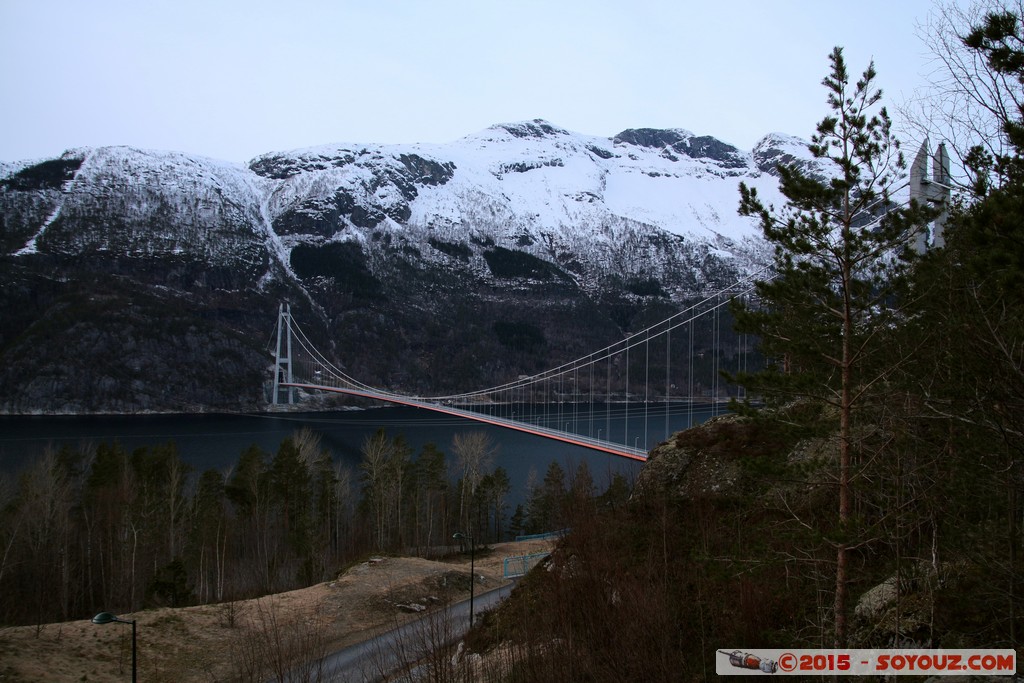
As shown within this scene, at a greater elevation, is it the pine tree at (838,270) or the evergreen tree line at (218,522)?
the pine tree at (838,270)

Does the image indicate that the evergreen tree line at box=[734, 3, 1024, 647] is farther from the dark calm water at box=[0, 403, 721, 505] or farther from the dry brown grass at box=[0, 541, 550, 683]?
the dark calm water at box=[0, 403, 721, 505]

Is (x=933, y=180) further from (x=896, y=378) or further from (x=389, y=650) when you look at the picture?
(x=389, y=650)

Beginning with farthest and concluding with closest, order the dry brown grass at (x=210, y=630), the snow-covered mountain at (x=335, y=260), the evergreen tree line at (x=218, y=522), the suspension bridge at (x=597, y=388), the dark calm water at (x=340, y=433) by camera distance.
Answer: the snow-covered mountain at (x=335, y=260) → the suspension bridge at (x=597, y=388) → the dark calm water at (x=340, y=433) → the evergreen tree line at (x=218, y=522) → the dry brown grass at (x=210, y=630)

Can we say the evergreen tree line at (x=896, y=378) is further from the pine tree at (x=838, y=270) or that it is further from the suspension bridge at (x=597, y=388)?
the suspension bridge at (x=597, y=388)

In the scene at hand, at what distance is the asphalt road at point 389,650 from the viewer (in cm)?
1021

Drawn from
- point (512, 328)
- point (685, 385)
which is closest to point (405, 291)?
point (512, 328)

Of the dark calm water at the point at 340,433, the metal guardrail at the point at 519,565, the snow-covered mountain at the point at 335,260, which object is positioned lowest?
the metal guardrail at the point at 519,565

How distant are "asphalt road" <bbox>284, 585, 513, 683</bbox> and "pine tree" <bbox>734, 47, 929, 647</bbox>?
19.2 feet

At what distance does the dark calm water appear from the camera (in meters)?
37.2

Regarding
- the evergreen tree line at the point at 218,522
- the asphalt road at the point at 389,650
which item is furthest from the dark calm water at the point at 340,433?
the asphalt road at the point at 389,650

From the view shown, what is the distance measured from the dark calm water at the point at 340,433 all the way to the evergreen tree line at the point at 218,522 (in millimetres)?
4513

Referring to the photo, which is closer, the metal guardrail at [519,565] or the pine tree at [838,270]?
the pine tree at [838,270]

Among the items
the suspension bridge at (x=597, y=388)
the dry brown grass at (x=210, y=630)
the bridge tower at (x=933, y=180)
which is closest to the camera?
the bridge tower at (x=933, y=180)

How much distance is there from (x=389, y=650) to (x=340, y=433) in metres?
40.4
